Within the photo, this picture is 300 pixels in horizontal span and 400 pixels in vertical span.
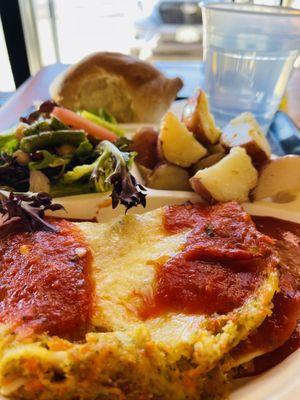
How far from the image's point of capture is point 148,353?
3.22 ft

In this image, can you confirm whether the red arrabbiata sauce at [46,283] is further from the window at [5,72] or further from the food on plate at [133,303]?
the window at [5,72]

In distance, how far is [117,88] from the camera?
2.77 metres

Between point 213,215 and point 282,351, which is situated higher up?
point 213,215

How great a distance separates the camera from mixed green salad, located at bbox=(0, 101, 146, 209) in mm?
1869

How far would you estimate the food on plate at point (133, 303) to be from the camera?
37.9 inches

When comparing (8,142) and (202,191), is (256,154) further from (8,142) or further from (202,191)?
(8,142)

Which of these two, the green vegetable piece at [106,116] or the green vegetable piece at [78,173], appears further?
the green vegetable piece at [106,116]

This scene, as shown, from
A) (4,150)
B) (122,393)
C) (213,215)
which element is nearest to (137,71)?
(4,150)

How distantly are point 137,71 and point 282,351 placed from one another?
6.97ft

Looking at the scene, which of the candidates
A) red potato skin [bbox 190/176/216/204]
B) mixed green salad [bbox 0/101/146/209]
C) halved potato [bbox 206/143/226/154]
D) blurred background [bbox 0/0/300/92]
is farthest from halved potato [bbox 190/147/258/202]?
blurred background [bbox 0/0/300/92]

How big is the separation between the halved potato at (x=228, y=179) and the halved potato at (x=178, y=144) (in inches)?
6.8

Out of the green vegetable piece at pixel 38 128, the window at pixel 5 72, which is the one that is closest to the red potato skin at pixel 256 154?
the green vegetable piece at pixel 38 128

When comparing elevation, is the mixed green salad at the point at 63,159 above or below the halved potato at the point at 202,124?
below

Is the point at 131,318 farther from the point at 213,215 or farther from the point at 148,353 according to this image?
the point at 213,215
